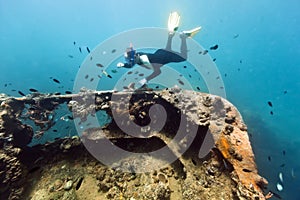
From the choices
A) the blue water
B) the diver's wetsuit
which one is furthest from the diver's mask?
the blue water

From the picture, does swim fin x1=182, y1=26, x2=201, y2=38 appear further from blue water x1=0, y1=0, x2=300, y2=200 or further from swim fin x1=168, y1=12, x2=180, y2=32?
blue water x1=0, y1=0, x2=300, y2=200

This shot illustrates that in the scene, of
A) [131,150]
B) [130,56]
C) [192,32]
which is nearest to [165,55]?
[192,32]

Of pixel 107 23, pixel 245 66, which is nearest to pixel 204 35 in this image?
pixel 245 66

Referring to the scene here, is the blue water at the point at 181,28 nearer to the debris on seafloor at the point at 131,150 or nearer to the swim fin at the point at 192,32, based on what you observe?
the debris on seafloor at the point at 131,150

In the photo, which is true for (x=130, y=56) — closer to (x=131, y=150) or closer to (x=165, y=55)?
(x=165, y=55)

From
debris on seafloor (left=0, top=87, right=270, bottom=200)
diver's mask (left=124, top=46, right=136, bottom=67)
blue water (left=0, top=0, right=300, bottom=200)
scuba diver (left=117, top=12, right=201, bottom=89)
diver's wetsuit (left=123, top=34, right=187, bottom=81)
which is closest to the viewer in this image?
debris on seafloor (left=0, top=87, right=270, bottom=200)

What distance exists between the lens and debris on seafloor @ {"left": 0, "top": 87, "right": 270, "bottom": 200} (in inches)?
161

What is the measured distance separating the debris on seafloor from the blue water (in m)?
37.4

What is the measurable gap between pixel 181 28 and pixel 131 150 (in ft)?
416

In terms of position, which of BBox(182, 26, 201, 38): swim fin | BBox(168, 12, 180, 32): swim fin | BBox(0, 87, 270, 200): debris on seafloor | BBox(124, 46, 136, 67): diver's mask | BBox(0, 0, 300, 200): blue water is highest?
BBox(0, 0, 300, 200): blue water

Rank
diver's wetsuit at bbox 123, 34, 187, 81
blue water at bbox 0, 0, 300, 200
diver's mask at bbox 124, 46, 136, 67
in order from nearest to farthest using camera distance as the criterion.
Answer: diver's mask at bbox 124, 46, 136, 67 → diver's wetsuit at bbox 123, 34, 187, 81 → blue water at bbox 0, 0, 300, 200

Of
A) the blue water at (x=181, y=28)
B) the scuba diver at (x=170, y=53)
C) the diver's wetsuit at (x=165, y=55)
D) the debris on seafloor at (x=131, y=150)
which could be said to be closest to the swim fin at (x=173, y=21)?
the scuba diver at (x=170, y=53)

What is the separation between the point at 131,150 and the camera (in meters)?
5.68

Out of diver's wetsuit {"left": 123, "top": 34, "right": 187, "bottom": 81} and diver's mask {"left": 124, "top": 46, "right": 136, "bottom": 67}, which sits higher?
diver's wetsuit {"left": 123, "top": 34, "right": 187, "bottom": 81}
